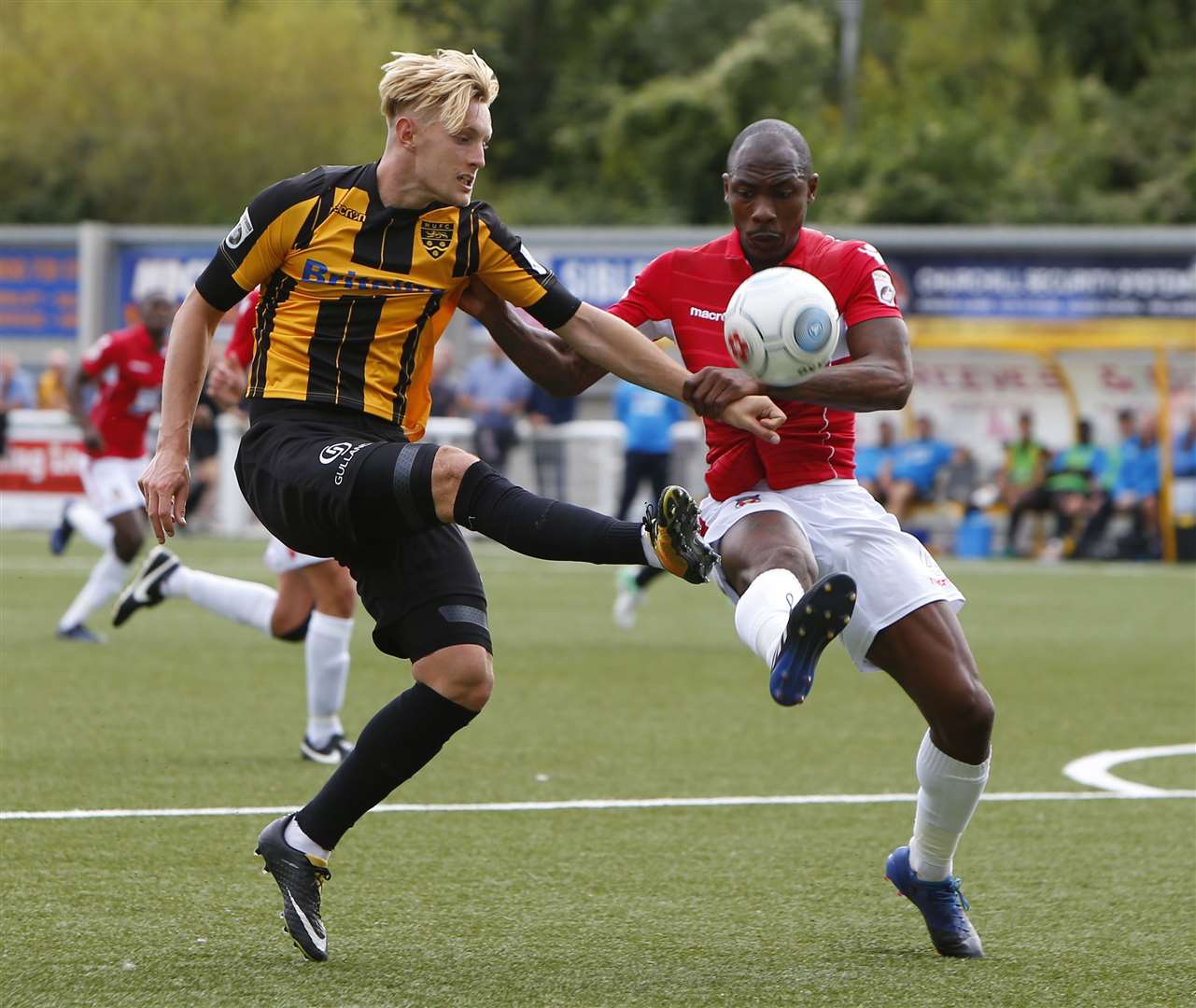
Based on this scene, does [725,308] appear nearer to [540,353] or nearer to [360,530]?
[540,353]

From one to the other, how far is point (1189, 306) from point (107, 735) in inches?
698

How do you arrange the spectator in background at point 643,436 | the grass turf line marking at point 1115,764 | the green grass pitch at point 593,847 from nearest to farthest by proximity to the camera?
the green grass pitch at point 593,847
the grass turf line marking at point 1115,764
the spectator in background at point 643,436

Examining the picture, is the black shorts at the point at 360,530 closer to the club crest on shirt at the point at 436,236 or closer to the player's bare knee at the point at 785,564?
the club crest on shirt at the point at 436,236

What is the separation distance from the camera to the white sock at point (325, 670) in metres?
8.23

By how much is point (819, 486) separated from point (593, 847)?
1758 mm

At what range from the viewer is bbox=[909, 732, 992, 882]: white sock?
5.28 meters

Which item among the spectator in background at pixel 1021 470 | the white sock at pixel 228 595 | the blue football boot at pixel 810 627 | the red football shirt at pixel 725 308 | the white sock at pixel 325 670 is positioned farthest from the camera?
the spectator in background at pixel 1021 470

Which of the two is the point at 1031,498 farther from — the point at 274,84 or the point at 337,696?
the point at 274,84

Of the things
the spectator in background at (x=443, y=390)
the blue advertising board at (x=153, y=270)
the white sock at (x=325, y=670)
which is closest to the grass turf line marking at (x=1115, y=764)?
the white sock at (x=325, y=670)

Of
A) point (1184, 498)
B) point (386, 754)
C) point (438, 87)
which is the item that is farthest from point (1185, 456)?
point (386, 754)

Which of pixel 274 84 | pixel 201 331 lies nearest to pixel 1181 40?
pixel 274 84

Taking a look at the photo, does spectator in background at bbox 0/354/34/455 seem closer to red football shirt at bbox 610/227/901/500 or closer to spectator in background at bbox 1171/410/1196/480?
spectator in background at bbox 1171/410/1196/480

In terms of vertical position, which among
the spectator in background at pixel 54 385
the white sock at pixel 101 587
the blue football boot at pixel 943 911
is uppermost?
the blue football boot at pixel 943 911

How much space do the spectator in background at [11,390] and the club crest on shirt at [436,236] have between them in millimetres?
19454
